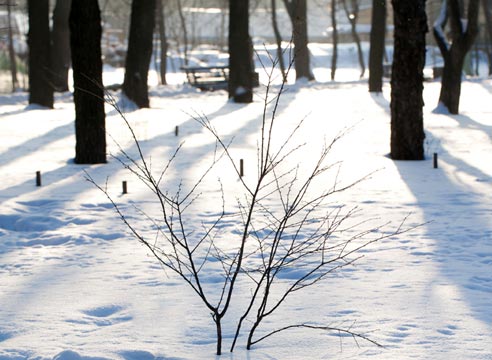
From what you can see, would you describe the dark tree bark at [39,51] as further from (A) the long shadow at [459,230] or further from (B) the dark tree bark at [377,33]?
(A) the long shadow at [459,230]

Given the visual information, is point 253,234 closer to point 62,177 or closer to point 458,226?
point 458,226

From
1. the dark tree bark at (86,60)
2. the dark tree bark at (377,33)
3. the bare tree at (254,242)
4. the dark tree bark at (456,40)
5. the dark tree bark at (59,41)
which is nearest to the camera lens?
the bare tree at (254,242)

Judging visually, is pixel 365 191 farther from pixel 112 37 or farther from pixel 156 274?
pixel 112 37

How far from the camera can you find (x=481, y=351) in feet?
16.4

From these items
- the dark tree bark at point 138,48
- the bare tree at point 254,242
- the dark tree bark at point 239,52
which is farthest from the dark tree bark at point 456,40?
the bare tree at point 254,242

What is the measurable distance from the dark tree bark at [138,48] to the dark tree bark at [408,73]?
441 inches

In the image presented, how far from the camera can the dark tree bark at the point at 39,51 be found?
2247 cm

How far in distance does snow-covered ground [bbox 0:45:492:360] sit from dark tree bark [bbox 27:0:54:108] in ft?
28.1

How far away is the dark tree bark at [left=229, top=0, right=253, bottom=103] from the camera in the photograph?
23975 mm

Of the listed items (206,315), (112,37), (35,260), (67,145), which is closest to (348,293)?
(206,315)

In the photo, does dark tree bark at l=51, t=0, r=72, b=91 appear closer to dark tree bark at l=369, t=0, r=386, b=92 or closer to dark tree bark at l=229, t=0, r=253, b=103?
dark tree bark at l=229, t=0, r=253, b=103

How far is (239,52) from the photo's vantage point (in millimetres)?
24391

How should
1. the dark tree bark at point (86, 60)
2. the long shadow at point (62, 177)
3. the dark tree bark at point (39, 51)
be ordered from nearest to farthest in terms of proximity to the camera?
the long shadow at point (62, 177), the dark tree bark at point (86, 60), the dark tree bark at point (39, 51)

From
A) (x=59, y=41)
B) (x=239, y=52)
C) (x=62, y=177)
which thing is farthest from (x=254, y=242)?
(x=59, y=41)
